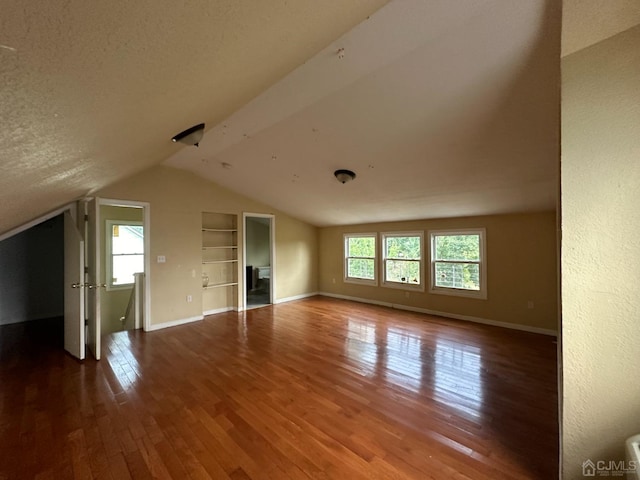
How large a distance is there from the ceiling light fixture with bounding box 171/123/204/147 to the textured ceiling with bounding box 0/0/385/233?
1.51 feet

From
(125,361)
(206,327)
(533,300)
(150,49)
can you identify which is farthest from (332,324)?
(150,49)

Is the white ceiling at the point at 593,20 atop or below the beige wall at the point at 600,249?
atop

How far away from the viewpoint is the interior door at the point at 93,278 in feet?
11.0

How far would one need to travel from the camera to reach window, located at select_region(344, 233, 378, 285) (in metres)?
6.53

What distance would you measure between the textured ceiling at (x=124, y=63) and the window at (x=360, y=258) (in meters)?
5.09

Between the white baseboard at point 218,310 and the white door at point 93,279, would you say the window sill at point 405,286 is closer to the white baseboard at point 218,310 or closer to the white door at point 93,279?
the white baseboard at point 218,310

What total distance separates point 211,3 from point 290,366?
3.24m

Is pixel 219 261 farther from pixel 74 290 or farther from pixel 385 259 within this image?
pixel 385 259

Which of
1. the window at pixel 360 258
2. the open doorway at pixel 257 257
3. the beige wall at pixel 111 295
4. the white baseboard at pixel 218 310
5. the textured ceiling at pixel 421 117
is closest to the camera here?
the textured ceiling at pixel 421 117

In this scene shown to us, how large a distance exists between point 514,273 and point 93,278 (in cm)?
626

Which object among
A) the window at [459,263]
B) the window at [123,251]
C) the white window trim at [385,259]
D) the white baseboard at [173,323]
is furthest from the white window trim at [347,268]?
the window at [123,251]

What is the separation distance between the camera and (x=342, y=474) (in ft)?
5.54

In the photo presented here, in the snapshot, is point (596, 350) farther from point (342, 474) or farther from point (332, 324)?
point (332, 324)

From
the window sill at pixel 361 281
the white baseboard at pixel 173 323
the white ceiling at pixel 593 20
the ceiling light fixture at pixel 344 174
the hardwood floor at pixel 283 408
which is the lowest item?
the hardwood floor at pixel 283 408
